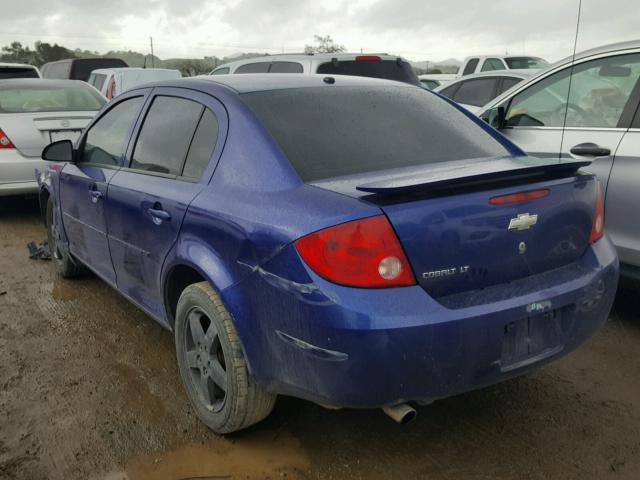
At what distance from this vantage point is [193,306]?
2.96m

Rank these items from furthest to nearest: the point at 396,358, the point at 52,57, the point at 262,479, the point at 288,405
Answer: the point at 52,57
the point at 288,405
the point at 262,479
the point at 396,358

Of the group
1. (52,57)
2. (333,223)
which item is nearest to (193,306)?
(333,223)

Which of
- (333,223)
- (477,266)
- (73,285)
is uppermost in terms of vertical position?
(333,223)

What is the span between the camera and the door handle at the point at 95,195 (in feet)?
12.9

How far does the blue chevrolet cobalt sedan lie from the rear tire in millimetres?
1794

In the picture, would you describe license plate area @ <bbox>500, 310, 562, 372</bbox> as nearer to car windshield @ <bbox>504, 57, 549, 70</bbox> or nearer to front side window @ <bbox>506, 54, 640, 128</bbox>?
front side window @ <bbox>506, 54, 640, 128</bbox>

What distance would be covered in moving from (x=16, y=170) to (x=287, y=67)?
3.70 meters

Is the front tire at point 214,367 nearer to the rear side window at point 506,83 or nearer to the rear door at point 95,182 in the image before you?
the rear door at point 95,182

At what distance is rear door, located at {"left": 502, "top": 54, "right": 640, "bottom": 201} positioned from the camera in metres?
4.14

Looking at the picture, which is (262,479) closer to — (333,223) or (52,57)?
(333,223)

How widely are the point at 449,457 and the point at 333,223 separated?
1.21 meters

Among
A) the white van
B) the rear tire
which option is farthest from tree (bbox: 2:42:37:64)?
the rear tire

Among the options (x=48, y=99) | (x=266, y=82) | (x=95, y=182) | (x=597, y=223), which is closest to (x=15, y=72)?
(x=48, y=99)

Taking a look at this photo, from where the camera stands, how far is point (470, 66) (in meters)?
16.7
